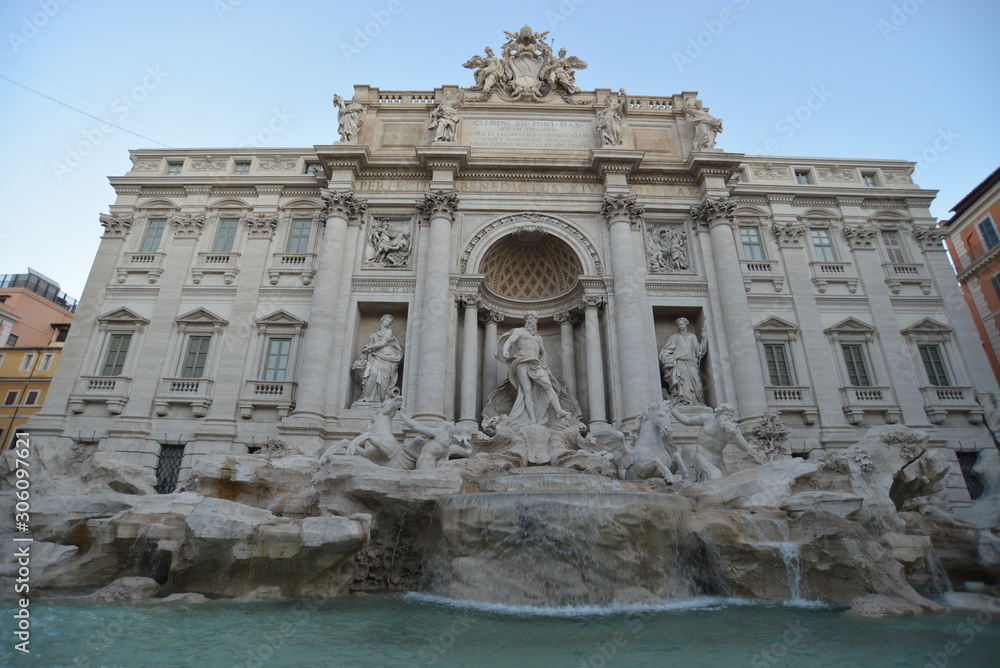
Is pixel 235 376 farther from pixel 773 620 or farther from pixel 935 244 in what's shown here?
pixel 935 244

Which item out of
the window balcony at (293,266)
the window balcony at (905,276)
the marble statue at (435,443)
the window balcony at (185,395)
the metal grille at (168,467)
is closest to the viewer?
the marble statue at (435,443)

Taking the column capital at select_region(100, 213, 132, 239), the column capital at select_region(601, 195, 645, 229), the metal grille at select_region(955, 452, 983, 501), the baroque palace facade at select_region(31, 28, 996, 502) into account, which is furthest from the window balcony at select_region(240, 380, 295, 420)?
the metal grille at select_region(955, 452, 983, 501)

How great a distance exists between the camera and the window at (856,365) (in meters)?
17.7

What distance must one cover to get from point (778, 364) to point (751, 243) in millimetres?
5005

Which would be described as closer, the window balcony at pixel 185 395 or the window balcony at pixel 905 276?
the window balcony at pixel 185 395

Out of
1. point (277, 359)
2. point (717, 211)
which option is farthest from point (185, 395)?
point (717, 211)

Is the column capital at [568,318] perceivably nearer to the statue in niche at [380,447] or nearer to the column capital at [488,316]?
the column capital at [488,316]

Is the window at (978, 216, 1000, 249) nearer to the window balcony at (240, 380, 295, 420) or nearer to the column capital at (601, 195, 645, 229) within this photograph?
the column capital at (601, 195, 645, 229)

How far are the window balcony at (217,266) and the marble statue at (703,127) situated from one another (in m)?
18.1

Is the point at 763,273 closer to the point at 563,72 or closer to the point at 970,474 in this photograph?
the point at 970,474

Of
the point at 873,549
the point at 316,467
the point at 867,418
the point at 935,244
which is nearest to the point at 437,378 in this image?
the point at 316,467

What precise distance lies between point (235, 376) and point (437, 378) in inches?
280

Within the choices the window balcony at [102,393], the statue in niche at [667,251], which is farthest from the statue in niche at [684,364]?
the window balcony at [102,393]

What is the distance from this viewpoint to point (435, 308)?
1683 centimetres
